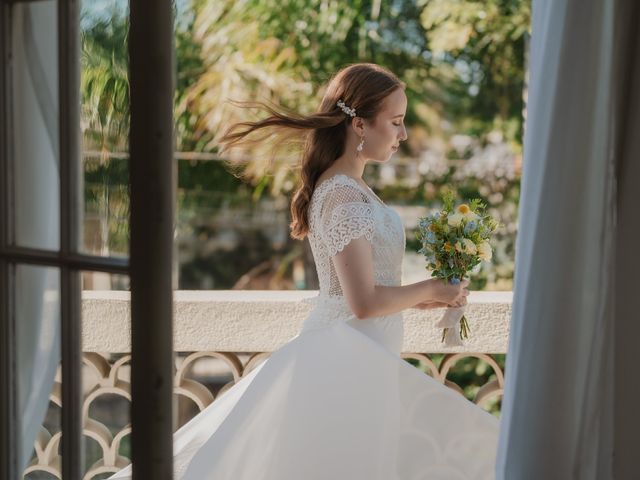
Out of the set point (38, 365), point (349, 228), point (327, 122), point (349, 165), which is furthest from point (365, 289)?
point (38, 365)

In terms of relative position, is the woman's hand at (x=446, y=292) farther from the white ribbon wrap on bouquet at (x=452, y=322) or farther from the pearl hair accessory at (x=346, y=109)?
the pearl hair accessory at (x=346, y=109)

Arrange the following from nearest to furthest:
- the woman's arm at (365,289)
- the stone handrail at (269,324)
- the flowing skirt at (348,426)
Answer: the flowing skirt at (348,426)
the woman's arm at (365,289)
the stone handrail at (269,324)

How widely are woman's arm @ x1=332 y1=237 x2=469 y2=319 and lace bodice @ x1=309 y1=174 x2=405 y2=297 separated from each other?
0.10ft

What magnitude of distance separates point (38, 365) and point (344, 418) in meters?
0.93

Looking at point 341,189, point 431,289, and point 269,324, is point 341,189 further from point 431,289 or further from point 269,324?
point 269,324

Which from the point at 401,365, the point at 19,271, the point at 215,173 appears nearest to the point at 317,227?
the point at 401,365

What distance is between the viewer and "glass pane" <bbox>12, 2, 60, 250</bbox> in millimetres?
1693

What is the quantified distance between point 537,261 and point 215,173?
7.10 m

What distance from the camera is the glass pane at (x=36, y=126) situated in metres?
1.69

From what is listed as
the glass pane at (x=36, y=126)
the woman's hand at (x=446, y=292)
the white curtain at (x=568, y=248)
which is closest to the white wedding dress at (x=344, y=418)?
the woman's hand at (x=446, y=292)

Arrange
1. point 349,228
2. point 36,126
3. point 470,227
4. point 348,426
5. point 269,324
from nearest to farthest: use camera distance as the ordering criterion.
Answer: point 36,126 → point 348,426 → point 349,228 → point 470,227 → point 269,324

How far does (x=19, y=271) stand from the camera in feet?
5.83

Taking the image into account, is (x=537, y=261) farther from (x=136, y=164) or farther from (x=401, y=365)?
(x=401, y=365)

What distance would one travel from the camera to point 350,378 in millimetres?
2492
